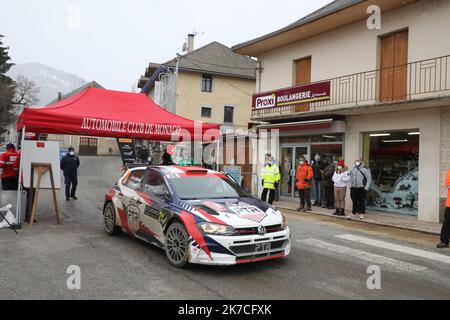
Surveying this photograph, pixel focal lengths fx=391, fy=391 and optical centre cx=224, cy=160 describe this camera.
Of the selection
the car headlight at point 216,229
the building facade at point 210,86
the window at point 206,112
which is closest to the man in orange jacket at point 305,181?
the car headlight at point 216,229

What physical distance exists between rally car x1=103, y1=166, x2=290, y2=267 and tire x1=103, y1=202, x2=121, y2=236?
0.33ft

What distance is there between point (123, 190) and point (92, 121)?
2.55 metres

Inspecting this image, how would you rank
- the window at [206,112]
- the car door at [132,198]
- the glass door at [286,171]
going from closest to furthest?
1. the car door at [132,198]
2. the glass door at [286,171]
3. the window at [206,112]

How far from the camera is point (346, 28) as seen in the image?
47.8 feet

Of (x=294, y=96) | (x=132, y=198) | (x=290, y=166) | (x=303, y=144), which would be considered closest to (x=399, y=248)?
(x=132, y=198)

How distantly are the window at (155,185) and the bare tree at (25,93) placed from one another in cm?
5864

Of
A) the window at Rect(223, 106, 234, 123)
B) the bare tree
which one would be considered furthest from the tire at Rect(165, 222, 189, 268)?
the bare tree

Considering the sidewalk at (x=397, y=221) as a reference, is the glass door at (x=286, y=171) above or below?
above

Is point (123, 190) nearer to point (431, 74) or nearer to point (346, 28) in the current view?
point (431, 74)

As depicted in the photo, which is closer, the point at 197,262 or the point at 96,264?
the point at 197,262

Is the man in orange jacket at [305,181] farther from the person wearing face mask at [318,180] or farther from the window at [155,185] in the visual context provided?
the window at [155,185]

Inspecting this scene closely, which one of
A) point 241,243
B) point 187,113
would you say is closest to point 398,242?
point 241,243

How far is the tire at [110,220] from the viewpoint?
7766mm
